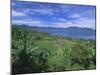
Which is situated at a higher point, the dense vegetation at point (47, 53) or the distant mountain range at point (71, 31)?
the distant mountain range at point (71, 31)

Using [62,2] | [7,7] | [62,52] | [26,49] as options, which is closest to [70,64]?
[62,52]

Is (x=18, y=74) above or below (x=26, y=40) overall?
below

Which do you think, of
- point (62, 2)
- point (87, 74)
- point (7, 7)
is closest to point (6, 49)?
point (7, 7)

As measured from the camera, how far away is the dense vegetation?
239 cm

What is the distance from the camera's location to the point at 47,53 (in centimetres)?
250

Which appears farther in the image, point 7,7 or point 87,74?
point 87,74

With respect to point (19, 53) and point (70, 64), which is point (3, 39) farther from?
point (70, 64)

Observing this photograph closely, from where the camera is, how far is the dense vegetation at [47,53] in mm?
2389

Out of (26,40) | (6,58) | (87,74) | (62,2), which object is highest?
(62,2)

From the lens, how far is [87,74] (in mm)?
2621

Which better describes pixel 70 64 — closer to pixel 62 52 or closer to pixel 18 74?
pixel 62 52

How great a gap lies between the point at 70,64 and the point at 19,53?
61 centimetres

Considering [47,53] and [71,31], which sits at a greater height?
[71,31]

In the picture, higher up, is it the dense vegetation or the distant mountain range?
the distant mountain range
